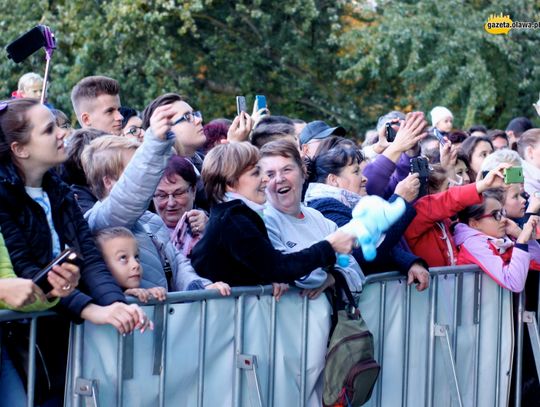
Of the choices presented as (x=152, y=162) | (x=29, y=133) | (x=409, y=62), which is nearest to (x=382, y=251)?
(x=152, y=162)

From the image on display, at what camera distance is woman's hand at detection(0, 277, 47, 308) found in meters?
3.52

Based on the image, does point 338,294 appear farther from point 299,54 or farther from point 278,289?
point 299,54

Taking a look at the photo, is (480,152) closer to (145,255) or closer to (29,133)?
(145,255)

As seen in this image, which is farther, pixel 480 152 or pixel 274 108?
pixel 274 108

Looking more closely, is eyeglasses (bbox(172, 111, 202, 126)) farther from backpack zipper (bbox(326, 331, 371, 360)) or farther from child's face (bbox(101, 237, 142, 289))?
backpack zipper (bbox(326, 331, 371, 360))

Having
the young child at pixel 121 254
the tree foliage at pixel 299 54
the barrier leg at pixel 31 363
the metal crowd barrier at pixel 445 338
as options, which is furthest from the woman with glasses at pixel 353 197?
the tree foliage at pixel 299 54

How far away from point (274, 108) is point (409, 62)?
3255 mm

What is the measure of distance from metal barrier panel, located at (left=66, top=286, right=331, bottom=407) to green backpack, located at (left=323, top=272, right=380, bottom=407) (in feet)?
0.38

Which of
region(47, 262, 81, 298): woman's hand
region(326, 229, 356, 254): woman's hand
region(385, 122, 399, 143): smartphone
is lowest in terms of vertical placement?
region(47, 262, 81, 298): woman's hand

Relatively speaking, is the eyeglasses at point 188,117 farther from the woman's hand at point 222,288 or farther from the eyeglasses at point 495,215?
the eyeglasses at point 495,215

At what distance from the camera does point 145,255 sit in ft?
14.7

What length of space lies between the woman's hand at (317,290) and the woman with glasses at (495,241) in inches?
60.2

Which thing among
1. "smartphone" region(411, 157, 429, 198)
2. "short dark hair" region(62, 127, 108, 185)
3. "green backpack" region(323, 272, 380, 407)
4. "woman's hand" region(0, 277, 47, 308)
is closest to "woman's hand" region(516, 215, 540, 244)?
"smartphone" region(411, 157, 429, 198)

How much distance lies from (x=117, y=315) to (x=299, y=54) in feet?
49.3
